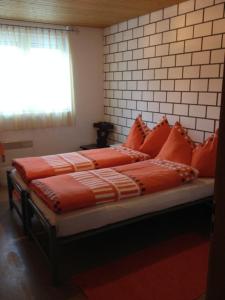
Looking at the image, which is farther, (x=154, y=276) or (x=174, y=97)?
(x=174, y=97)

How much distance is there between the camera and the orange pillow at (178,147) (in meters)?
2.96

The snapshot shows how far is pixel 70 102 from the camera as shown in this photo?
4.48 meters

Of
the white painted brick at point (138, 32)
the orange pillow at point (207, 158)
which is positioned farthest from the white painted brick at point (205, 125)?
the white painted brick at point (138, 32)

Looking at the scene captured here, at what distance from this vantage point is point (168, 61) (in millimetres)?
3352

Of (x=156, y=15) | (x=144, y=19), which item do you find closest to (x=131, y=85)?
(x=144, y=19)

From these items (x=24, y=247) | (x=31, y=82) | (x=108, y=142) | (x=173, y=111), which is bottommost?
(x=24, y=247)

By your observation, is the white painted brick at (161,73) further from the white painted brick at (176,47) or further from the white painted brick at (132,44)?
the white painted brick at (132,44)

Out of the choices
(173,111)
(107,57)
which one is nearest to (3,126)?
(107,57)

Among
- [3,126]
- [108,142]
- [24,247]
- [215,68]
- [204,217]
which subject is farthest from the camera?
[108,142]

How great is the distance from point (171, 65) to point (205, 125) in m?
0.85

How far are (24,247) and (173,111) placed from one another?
2.19m

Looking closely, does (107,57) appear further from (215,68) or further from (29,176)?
(29,176)

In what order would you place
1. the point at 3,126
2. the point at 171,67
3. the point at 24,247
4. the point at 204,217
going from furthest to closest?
the point at 3,126 < the point at 171,67 < the point at 204,217 < the point at 24,247

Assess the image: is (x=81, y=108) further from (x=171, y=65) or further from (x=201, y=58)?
(x=201, y=58)
